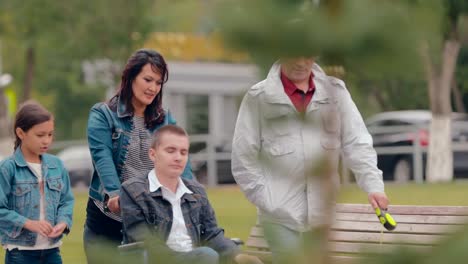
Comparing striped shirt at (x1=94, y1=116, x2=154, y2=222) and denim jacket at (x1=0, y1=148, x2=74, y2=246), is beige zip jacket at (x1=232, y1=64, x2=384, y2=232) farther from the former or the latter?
denim jacket at (x1=0, y1=148, x2=74, y2=246)

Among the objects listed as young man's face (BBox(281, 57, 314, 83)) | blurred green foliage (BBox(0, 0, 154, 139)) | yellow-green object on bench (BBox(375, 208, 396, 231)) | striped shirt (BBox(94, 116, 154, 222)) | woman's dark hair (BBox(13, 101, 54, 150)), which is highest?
blurred green foliage (BBox(0, 0, 154, 139))

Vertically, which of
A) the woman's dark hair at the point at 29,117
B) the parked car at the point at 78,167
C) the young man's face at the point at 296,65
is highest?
the young man's face at the point at 296,65

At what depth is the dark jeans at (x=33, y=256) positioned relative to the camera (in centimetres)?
569

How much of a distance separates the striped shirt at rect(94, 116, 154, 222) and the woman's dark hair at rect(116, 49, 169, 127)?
3.2 inches

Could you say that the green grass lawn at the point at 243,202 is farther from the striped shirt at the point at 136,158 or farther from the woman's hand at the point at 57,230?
the striped shirt at the point at 136,158

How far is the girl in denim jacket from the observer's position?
18.5 ft

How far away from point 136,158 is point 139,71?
16.2 inches

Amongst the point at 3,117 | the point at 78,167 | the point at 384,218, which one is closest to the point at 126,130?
the point at 384,218

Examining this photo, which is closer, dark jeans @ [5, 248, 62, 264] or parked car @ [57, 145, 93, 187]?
dark jeans @ [5, 248, 62, 264]

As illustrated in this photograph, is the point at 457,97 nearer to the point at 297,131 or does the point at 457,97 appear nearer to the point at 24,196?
the point at 24,196

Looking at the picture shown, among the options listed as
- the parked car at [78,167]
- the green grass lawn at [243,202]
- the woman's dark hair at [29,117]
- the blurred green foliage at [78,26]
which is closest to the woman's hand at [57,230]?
the woman's dark hair at [29,117]

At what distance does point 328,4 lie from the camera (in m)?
1.27

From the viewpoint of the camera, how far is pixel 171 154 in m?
5.20

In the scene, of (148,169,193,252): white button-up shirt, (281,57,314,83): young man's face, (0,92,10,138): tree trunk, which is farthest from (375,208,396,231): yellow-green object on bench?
(0,92,10,138): tree trunk
